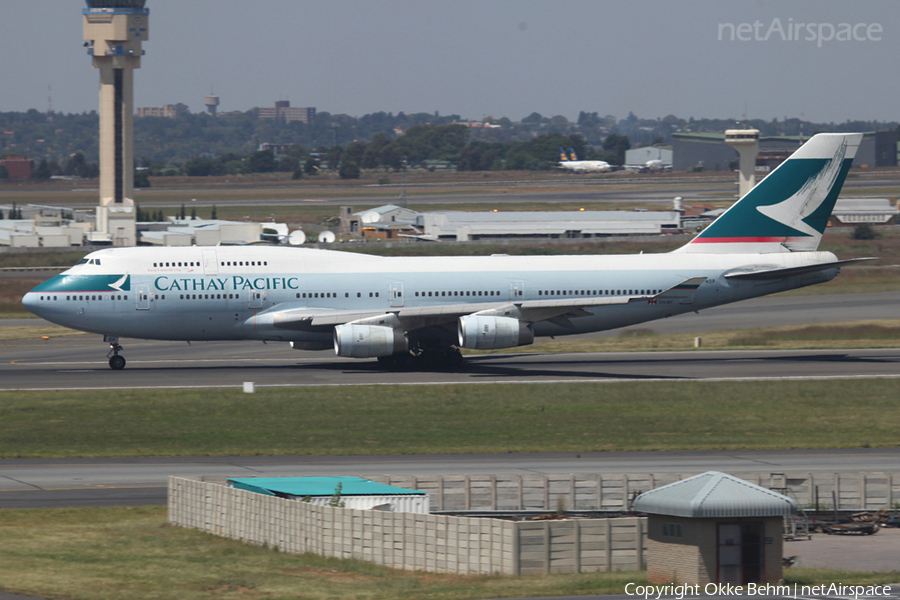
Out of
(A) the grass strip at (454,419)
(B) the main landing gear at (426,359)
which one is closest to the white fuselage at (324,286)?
(B) the main landing gear at (426,359)

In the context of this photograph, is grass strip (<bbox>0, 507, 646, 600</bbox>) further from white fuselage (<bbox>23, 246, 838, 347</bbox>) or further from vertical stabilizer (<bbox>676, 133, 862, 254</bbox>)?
vertical stabilizer (<bbox>676, 133, 862, 254</bbox>)

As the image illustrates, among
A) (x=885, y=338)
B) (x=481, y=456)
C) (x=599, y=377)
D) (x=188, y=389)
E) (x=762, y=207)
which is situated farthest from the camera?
(x=885, y=338)

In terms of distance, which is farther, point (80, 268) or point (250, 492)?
point (80, 268)

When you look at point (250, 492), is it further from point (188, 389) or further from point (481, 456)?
point (188, 389)

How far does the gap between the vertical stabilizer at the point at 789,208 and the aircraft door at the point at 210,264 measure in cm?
2403

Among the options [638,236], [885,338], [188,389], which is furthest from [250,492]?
[638,236]

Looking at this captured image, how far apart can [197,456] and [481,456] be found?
9198 mm

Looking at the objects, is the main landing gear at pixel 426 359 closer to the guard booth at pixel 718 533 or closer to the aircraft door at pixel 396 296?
the aircraft door at pixel 396 296

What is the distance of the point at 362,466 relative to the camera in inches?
1307

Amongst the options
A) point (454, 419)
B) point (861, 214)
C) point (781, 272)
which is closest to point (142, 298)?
point (454, 419)

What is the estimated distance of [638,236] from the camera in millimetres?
137875

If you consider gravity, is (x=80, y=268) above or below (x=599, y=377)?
above

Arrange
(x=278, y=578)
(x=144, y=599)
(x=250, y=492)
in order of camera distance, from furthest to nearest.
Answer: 1. (x=250, y=492)
2. (x=278, y=578)
3. (x=144, y=599)

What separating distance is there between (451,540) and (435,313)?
28641 mm
